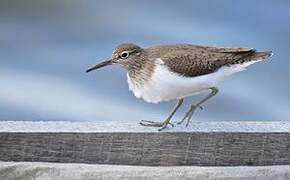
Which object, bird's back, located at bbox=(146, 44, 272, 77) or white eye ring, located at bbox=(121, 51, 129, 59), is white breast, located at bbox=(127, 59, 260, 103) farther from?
white eye ring, located at bbox=(121, 51, 129, 59)

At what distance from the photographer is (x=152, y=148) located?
2.89 meters

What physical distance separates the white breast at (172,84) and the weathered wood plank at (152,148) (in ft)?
1.75

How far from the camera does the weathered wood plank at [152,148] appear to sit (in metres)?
2.89

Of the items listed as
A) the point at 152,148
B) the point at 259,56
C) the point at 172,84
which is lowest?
the point at 152,148

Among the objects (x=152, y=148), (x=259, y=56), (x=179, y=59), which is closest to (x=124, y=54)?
(x=179, y=59)

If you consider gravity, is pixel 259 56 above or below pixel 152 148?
above

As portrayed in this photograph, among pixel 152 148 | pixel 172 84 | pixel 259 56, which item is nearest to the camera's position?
pixel 152 148

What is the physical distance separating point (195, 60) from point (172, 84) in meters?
0.20

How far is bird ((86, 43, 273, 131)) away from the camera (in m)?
3.43

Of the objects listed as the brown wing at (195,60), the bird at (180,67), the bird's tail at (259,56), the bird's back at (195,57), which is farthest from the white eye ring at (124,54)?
the bird's tail at (259,56)

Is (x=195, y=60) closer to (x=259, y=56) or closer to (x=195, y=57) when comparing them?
(x=195, y=57)

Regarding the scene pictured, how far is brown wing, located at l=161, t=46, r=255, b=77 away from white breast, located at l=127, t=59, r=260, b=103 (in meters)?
0.03

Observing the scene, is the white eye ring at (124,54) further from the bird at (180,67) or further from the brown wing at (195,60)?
the brown wing at (195,60)

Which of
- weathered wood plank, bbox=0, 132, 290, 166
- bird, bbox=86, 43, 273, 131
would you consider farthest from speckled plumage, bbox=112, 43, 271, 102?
weathered wood plank, bbox=0, 132, 290, 166
